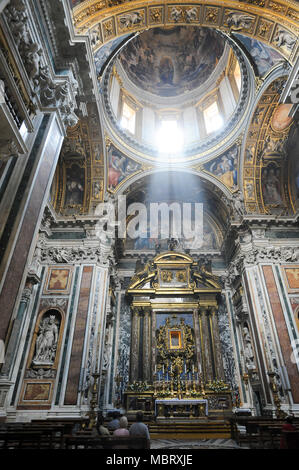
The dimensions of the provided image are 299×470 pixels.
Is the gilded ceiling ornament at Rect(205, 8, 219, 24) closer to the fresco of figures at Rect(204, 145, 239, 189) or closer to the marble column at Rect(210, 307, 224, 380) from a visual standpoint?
the fresco of figures at Rect(204, 145, 239, 189)

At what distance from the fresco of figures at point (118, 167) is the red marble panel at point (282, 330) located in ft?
24.3

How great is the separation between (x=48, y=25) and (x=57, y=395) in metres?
9.70

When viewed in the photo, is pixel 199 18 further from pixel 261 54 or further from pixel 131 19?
pixel 261 54

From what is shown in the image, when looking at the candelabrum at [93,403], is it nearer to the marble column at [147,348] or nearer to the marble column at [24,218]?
the marble column at [147,348]

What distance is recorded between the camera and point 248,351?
10922 millimetres

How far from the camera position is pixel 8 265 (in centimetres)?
421

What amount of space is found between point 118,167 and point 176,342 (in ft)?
27.5

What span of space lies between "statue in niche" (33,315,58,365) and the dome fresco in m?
13.1

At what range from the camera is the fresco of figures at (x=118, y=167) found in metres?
12.9

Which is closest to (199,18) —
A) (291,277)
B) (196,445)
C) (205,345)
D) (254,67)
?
(254,67)

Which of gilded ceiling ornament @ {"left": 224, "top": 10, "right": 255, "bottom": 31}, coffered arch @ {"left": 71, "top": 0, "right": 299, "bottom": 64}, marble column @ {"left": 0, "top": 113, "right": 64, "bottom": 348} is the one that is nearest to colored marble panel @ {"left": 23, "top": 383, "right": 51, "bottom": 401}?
marble column @ {"left": 0, "top": 113, "right": 64, "bottom": 348}

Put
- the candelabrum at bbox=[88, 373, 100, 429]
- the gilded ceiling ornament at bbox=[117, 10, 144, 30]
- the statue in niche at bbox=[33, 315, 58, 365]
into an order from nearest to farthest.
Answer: the gilded ceiling ornament at bbox=[117, 10, 144, 30], the candelabrum at bbox=[88, 373, 100, 429], the statue in niche at bbox=[33, 315, 58, 365]

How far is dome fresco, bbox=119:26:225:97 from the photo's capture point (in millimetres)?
14914
